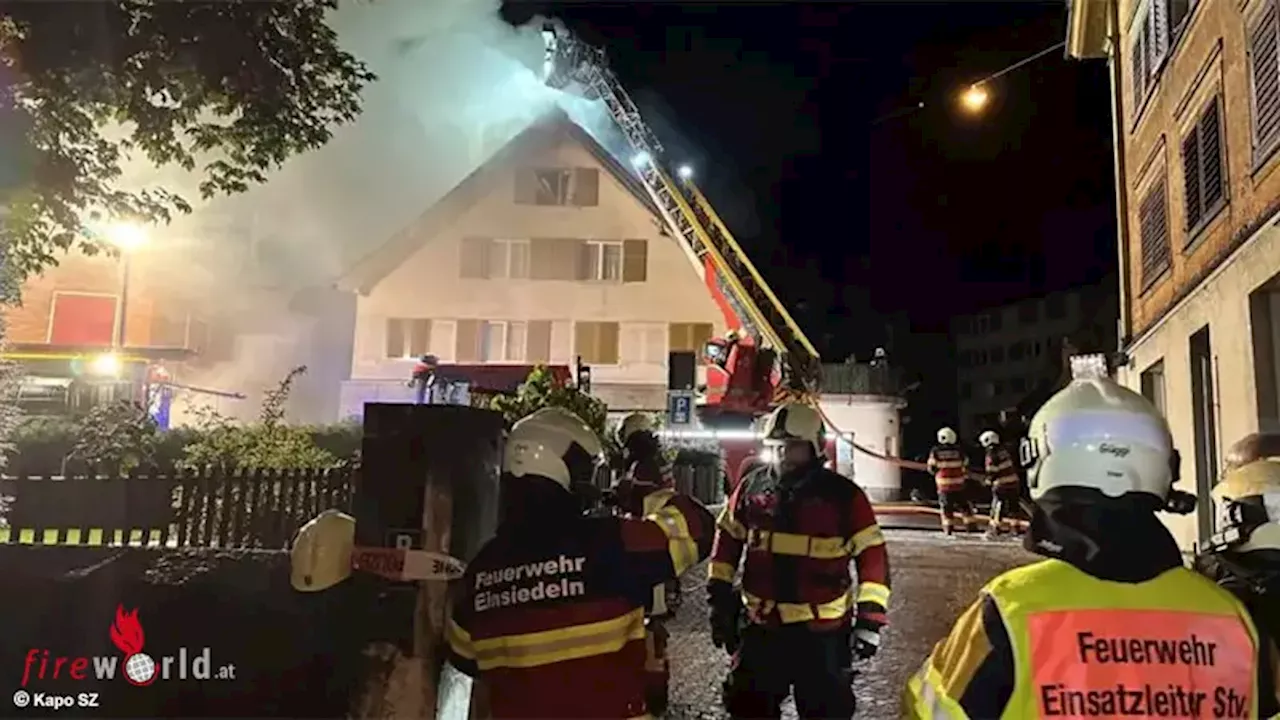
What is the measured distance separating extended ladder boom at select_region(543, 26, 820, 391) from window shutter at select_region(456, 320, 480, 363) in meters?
5.33

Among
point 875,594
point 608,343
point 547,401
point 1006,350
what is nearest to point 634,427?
point 875,594

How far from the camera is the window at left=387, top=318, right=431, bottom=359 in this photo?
2255cm

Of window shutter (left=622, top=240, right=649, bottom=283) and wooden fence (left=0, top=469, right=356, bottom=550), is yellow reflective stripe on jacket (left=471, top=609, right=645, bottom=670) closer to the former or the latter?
wooden fence (left=0, top=469, right=356, bottom=550)

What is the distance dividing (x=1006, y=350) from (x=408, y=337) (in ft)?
129

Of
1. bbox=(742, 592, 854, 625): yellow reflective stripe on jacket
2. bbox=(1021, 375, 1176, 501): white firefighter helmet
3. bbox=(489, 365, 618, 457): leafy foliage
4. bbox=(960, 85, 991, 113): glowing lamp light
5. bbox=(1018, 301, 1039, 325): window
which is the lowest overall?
bbox=(742, 592, 854, 625): yellow reflective stripe on jacket

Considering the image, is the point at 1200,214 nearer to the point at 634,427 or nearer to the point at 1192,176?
the point at 1192,176

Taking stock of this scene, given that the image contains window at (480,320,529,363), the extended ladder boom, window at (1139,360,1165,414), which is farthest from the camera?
window at (480,320,529,363)

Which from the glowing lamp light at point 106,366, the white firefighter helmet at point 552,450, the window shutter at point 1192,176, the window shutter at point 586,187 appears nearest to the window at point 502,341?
the window shutter at point 586,187

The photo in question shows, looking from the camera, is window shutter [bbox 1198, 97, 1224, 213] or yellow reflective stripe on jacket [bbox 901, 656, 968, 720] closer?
yellow reflective stripe on jacket [bbox 901, 656, 968, 720]

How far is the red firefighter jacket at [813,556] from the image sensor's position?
384 centimetres

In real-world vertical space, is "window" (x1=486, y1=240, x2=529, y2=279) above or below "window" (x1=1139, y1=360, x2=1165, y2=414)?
above

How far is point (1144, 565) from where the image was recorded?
1854mm

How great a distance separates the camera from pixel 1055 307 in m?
48.6

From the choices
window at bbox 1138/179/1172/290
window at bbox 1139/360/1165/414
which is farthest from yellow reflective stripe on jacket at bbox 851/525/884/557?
window at bbox 1139/360/1165/414
